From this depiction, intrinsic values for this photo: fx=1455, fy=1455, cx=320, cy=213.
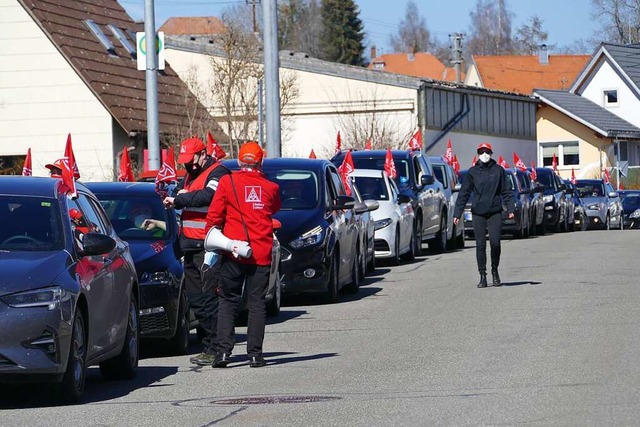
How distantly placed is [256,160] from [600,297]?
23.0ft

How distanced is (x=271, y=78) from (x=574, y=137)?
2024 inches

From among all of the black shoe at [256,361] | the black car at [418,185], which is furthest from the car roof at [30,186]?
the black car at [418,185]

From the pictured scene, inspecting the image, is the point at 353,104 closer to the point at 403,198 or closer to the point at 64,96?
the point at 64,96

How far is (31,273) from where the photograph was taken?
945cm

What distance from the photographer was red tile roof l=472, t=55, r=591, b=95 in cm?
9638

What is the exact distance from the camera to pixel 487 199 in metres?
19.7

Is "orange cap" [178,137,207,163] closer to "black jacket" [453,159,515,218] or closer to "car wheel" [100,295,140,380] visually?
"car wheel" [100,295,140,380]

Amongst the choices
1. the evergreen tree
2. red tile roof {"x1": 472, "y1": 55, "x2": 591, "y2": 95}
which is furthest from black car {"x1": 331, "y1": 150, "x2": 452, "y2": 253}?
the evergreen tree

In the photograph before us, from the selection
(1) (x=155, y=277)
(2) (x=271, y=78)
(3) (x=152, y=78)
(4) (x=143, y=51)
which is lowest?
(1) (x=155, y=277)

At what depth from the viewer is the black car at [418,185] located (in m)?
27.3

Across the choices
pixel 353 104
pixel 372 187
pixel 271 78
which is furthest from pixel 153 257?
pixel 353 104

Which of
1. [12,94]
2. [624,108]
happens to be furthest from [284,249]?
[624,108]

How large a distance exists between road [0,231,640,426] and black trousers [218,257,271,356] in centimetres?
30

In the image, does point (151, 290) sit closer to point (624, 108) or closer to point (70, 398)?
point (70, 398)
